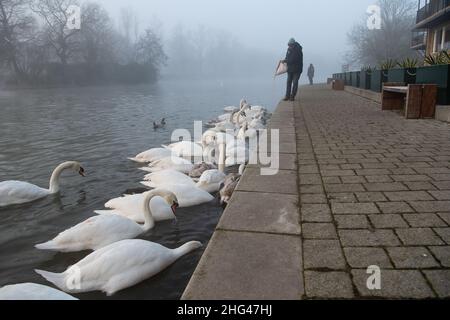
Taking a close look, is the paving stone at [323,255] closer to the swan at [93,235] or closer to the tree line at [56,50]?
the swan at [93,235]

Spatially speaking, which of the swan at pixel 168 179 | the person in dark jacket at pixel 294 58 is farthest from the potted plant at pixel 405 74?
the swan at pixel 168 179

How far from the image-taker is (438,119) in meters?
8.99

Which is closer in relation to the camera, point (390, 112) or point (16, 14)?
point (390, 112)

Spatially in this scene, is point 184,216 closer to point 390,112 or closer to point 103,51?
point 390,112

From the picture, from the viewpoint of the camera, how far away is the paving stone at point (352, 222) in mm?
3151

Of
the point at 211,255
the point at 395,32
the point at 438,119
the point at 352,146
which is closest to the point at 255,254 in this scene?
the point at 211,255

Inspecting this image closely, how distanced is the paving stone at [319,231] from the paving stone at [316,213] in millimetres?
107

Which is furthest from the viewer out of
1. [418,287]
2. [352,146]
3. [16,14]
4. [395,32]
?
[395,32]

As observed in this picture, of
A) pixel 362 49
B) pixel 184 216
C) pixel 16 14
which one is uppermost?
pixel 16 14

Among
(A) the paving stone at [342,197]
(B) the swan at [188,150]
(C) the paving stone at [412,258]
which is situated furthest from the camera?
(B) the swan at [188,150]

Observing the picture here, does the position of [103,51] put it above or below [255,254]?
above

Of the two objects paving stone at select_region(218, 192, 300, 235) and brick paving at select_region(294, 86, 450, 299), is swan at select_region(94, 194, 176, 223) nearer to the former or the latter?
paving stone at select_region(218, 192, 300, 235)

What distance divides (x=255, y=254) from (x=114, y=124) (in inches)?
600

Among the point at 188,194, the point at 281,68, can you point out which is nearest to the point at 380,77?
the point at 281,68
